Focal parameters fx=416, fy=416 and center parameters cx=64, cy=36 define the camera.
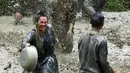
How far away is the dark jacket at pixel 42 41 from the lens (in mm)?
6414

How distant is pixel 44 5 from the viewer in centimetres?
1286

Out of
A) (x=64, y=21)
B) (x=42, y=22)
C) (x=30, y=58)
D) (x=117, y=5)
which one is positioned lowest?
(x=117, y=5)

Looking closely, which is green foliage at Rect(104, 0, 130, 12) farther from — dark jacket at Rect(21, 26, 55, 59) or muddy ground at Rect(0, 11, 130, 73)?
dark jacket at Rect(21, 26, 55, 59)

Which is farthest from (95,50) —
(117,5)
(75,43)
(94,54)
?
(117,5)

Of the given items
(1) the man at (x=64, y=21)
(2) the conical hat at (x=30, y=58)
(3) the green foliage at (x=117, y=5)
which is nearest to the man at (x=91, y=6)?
(1) the man at (x=64, y=21)

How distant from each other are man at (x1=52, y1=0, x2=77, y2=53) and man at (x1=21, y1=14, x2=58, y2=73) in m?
4.19

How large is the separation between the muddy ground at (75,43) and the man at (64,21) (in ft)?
1.01

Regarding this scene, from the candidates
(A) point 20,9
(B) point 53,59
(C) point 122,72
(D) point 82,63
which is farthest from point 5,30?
(D) point 82,63

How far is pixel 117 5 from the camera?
1911cm

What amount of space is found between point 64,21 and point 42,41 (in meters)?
4.57

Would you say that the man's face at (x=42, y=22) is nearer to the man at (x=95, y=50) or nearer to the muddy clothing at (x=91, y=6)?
the man at (x=95, y=50)

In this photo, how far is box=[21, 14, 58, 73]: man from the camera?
6.38 metres

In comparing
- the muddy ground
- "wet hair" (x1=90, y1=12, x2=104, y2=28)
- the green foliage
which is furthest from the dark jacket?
the green foliage

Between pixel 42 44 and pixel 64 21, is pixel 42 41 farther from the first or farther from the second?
pixel 64 21
